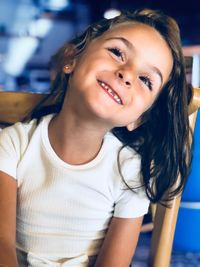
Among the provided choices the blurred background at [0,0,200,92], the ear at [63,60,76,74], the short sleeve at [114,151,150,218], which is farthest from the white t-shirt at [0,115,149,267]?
the blurred background at [0,0,200,92]

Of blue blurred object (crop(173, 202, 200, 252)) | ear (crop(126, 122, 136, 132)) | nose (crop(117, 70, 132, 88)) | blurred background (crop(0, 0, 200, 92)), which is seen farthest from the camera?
blurred background (crop(0, 0, 200, 92))

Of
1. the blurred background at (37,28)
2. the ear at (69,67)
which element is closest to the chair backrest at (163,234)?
the ear at (69,67)

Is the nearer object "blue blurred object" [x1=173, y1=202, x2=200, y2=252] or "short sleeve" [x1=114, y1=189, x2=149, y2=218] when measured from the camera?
"short sleeve" [x1=114, y1=189, x2=149, y2=218]

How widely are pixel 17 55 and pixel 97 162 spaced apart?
5.87 ft

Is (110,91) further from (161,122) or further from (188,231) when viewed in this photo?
(188,231)

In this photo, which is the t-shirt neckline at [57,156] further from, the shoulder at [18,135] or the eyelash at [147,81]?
the eyelash at [147,81]

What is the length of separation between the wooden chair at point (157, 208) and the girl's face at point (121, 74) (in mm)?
107

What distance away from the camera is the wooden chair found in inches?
28.1

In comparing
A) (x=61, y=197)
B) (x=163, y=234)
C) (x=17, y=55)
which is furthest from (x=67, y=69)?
(x=17, y=55)

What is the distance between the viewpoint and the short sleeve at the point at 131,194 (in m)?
0.74

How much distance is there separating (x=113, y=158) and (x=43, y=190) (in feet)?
0.46

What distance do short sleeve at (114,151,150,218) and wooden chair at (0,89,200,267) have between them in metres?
0.04

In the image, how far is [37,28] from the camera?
240 centimetres

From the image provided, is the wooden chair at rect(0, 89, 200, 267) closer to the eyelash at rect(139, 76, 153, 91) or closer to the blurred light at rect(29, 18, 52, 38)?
the eyelash at rect(139, 76, 153, 91)
